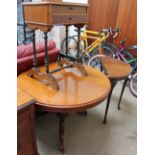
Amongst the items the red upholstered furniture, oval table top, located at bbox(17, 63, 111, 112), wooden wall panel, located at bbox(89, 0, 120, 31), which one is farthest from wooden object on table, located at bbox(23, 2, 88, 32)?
wooden wall panel, located at bbox(89, 0, 120, 31)

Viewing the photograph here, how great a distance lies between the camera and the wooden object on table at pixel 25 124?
43.4 inches

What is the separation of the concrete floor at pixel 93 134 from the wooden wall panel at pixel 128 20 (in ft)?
5.08

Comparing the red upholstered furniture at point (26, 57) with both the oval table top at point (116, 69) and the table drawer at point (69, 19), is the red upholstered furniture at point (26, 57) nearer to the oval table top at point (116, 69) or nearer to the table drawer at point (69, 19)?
the table drawer at point (69, 19)

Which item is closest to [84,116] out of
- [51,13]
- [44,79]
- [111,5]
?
[44,79]

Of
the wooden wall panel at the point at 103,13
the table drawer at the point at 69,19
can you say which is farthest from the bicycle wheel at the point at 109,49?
the table drawer at the point at 69,19

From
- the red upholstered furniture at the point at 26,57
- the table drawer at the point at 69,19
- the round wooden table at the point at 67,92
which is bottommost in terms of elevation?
the round wooden table at the point at 67,92

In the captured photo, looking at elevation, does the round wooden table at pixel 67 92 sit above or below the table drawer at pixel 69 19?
below

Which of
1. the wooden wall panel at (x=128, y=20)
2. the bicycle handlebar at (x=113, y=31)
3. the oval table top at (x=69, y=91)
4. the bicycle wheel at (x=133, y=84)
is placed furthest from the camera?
the bicycle handlebar at (x=113, y=31)

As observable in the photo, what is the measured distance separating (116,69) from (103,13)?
1.93 metres
